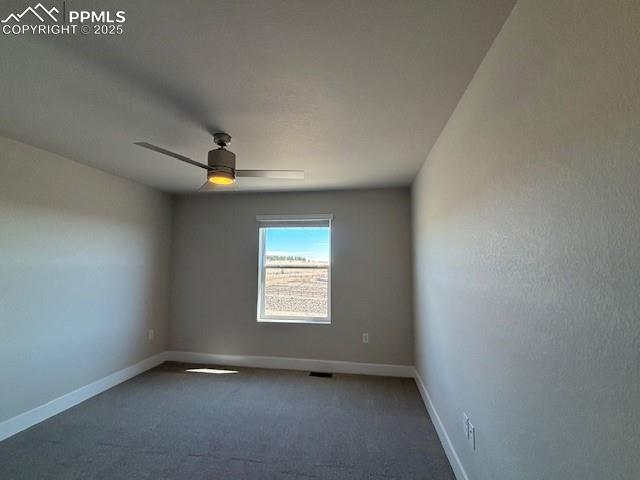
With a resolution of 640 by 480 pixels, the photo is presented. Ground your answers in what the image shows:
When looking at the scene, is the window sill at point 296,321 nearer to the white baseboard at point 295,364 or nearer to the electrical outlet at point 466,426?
the white baseboard at point 295,364

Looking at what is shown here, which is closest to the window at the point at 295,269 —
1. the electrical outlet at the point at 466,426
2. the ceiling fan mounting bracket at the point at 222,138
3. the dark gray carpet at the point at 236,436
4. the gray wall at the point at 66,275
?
the dark gray carpet at the point at 236,436

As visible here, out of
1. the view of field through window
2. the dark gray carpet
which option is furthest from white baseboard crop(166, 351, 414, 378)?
the view of field through window

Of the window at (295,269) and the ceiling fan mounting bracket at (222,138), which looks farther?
the window at (295,269)

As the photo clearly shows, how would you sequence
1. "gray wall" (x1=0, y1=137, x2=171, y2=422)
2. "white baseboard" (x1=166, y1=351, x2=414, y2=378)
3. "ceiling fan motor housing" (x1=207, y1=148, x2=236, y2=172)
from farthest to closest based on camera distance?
"white baseboard" (x1=166, y1=351, x2=414, y2=378) < "gray wall" (x1=0, y1=137, x2=171, y2=422) < "ceiling fan motor housing" (x1=207, y1=148, x2=236, y2=172)

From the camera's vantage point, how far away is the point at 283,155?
101 inches

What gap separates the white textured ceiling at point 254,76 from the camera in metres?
1.13

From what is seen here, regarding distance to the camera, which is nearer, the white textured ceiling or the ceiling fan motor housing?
the white textured ceiling

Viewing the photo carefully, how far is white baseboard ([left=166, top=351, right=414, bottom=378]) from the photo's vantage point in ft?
11.5

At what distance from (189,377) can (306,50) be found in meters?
3.68

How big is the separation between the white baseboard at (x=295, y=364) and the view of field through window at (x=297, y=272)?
0.59m

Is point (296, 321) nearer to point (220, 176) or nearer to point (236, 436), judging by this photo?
point (236, 436)

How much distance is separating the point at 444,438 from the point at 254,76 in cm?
278

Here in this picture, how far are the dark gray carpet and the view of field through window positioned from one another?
38.8 inches

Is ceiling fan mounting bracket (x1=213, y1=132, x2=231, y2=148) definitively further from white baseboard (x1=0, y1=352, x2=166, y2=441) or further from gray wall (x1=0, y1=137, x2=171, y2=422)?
white baseboard (x1=0, y1=352, x2=166, y2=441)
